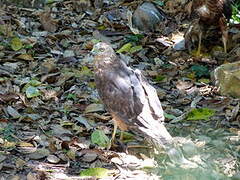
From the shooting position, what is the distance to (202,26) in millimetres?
7527

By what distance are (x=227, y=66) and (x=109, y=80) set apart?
180 centimetres

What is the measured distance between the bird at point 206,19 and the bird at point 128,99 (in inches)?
89.2

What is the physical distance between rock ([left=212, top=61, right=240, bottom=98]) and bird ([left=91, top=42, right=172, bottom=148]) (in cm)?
123

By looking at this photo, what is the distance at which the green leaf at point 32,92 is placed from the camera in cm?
615

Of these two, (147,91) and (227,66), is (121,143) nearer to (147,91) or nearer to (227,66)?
(147,91)

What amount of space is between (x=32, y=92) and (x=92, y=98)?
638 millimetres

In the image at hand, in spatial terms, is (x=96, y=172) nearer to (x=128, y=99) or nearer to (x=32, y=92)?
(x=128, y=99)

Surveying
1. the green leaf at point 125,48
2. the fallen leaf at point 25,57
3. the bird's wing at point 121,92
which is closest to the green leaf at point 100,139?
the bird's wing at point 121,92

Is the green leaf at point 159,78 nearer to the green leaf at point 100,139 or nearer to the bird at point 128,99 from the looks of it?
the bird at point 128,99

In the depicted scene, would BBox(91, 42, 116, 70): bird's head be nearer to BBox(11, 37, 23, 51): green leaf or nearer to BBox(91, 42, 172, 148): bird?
BBox(91, 42, 172, 148): bird

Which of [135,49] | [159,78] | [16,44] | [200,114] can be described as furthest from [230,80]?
[16,44]

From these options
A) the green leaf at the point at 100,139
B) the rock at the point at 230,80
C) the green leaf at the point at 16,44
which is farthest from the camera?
the green leaf at the point at 16,44

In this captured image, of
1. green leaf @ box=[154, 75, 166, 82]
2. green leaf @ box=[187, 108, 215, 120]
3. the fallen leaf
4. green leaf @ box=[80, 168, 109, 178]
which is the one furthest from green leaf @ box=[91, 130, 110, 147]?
the fallen leaf

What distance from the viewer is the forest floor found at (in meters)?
5.03
